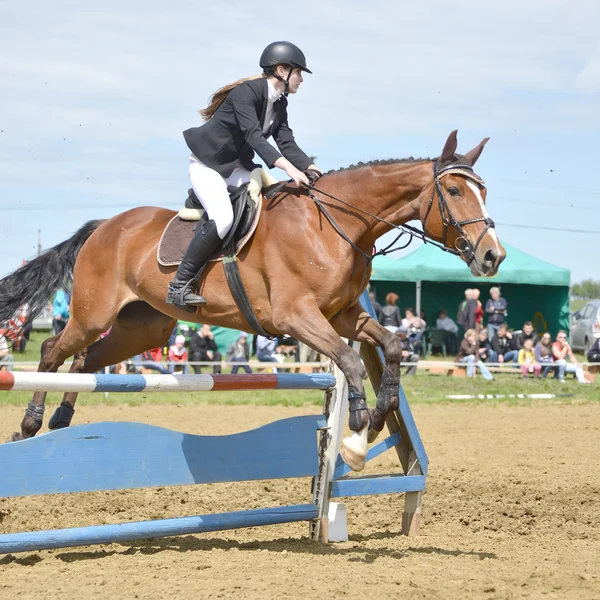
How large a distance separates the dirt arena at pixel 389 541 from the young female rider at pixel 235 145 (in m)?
1.56

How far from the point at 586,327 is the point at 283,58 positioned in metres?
17.8

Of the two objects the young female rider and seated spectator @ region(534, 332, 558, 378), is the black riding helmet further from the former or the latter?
seated spectator @ region(534, 332, 558, 378)

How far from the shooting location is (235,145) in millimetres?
5305

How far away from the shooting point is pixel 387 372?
480 centimetres

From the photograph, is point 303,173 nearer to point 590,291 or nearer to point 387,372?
point 387,372

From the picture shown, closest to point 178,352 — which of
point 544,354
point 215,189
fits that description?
point 544,354

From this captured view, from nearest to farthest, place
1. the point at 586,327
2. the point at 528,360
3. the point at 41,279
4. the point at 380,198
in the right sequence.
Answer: the point at 380,198
the point at 41,279
the point at 528,360
the point at 586,327

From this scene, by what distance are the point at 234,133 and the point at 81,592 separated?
276 centimetres

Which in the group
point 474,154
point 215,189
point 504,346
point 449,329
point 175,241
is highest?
point 474,154

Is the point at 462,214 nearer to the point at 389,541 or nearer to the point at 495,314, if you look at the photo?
the point at 389,541

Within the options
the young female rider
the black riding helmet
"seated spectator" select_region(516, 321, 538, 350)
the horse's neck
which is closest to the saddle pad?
the young female rider

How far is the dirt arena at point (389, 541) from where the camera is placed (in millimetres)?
3824

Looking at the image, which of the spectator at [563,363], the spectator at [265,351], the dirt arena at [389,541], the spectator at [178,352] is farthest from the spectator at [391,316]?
the dirt arena at [389,541]

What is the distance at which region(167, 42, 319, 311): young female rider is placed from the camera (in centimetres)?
501
